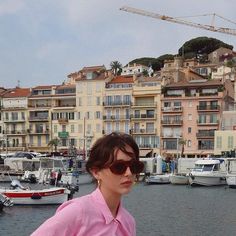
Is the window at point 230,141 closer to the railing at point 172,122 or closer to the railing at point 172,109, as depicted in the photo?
the railing at point 172,122

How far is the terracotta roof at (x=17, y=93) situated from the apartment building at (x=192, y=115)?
28.3 meters

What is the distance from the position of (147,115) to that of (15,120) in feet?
86.1

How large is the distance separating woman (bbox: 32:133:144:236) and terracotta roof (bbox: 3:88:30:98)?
325 ft

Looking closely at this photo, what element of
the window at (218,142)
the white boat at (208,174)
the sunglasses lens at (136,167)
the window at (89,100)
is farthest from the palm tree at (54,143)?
the sunglasses lens at (136,167)

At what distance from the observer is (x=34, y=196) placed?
1371 inches

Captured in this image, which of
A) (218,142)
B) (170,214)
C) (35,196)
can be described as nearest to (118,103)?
(218,142)

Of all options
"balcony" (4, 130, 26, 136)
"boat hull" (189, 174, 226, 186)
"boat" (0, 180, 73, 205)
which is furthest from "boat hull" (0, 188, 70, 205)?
"balcony" (4, 130, 26, 136)

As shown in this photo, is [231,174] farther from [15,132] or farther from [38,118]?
[15,132]

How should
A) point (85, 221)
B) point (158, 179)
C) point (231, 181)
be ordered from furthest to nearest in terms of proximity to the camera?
point (158, 179) → point (231, 181) → point (85, 221)

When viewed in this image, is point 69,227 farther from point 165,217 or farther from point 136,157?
point 165,217

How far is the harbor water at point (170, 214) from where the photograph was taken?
2675cm

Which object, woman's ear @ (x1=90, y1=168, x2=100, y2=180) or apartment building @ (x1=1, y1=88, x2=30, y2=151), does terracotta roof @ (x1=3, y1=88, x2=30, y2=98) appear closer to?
apartment building @ (x1=1, y1=88, x2=30, y2=151)

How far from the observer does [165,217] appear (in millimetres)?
31703

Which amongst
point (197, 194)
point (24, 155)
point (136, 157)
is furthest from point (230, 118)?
point (136, 157)
